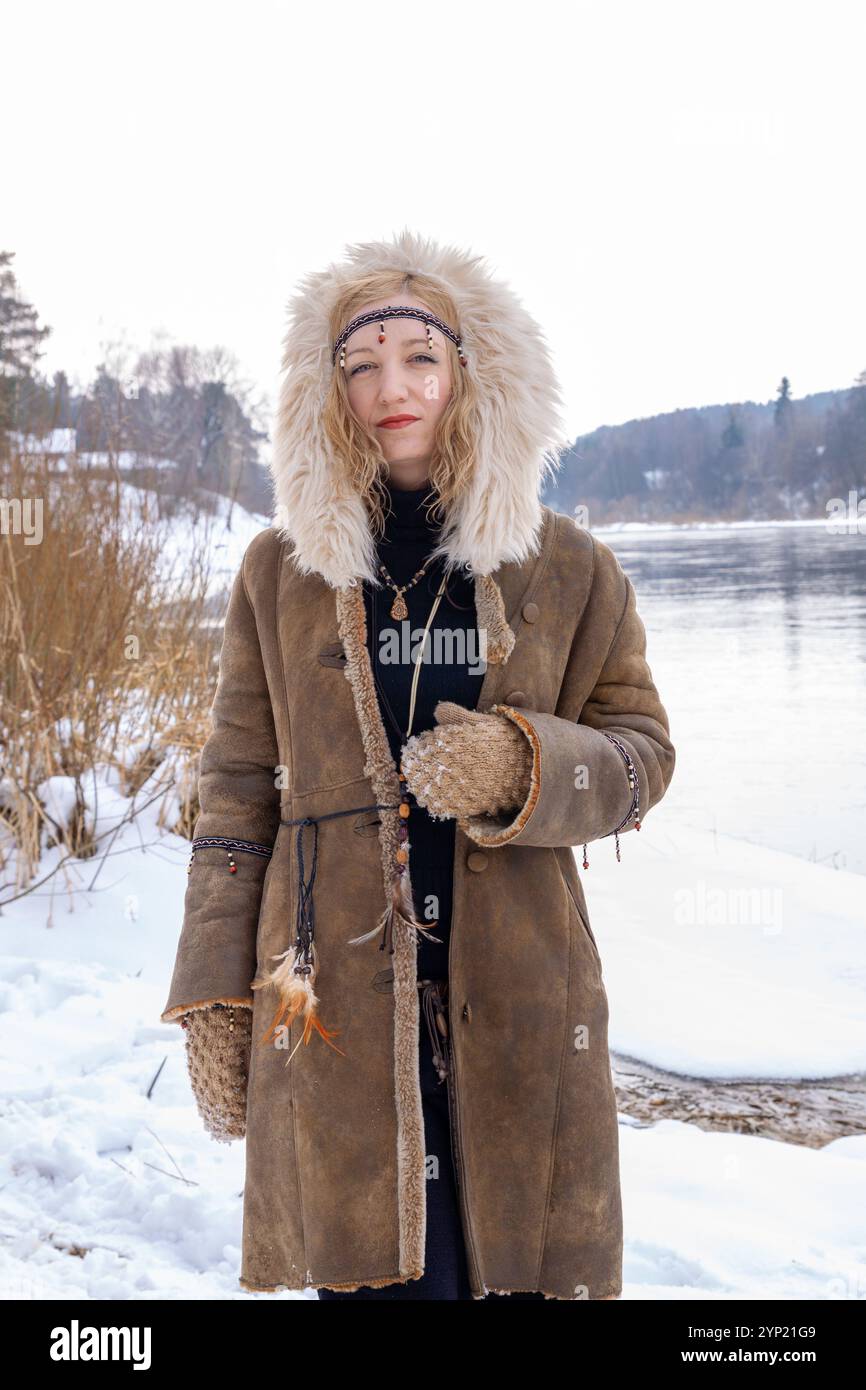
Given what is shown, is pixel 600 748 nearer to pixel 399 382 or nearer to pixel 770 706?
pixel 399 382

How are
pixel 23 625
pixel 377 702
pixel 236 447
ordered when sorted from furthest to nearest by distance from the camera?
pixel 236 447, pixel 23 625, pixel 377 702

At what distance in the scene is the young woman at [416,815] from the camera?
60.6 inches

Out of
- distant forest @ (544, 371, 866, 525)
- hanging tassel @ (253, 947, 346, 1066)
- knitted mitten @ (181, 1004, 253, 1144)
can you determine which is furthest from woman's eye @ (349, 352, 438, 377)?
distant forest @ (544, 371, 866, 525)

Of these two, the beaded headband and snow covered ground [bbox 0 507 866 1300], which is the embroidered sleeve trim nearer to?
the beaded headband

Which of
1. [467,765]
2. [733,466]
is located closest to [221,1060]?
[467,765]

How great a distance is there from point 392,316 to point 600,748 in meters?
0.78

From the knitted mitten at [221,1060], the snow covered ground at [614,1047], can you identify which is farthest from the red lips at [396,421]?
the snow covered ground at [614,1047]

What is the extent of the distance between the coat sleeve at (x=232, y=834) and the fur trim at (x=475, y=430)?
205mm

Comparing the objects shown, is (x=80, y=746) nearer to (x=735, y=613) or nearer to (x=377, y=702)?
(x=377, y=702)

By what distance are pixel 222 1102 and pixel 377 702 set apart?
2.25ft

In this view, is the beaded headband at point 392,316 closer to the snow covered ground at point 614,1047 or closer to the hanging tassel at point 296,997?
the hanging tassel at point 296,997

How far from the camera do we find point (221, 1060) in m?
1.66

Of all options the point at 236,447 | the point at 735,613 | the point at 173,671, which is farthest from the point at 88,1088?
the point at 735,613

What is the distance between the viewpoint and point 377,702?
5.41 ft
